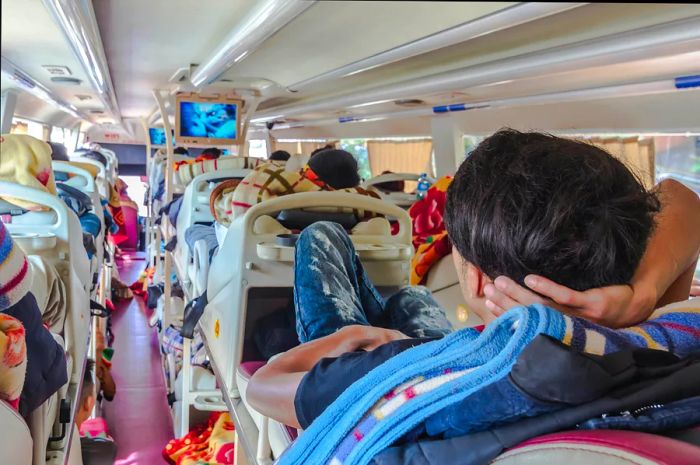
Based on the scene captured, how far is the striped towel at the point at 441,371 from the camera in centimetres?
77

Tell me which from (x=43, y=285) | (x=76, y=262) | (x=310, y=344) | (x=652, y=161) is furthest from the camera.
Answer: (x=652, y=161)

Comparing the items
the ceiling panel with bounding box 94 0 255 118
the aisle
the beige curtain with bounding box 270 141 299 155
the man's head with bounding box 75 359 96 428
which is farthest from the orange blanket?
the beige curtain with bounding box 270 141 299 155

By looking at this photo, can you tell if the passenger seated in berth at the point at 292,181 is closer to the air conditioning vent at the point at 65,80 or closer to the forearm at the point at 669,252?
the forearm at the point at 669,252

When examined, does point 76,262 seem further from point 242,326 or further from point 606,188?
point 606,188

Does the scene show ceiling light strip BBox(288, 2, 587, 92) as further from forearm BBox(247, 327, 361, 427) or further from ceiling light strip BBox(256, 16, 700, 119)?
forearm BBox(247, 327, 361, 427)

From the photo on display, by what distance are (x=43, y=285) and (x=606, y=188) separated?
2240 millimetres

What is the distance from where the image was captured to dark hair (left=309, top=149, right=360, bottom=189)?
3188mm

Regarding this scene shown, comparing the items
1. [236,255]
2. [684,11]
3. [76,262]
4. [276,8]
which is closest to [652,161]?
[684,11]

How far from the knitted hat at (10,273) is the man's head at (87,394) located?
191cm

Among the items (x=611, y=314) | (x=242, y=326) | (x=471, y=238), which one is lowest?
(x=242, y=326)

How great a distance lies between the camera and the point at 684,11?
2.61m

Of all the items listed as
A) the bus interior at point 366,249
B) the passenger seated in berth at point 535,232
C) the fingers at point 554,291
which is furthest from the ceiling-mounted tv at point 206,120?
the fingers at point 554,291

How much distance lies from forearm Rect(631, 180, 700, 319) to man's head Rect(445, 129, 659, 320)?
0.05m

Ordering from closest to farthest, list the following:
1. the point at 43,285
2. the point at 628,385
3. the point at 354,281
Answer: the point at 628,385, the point at 354,281, the point at 43,285
